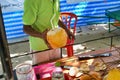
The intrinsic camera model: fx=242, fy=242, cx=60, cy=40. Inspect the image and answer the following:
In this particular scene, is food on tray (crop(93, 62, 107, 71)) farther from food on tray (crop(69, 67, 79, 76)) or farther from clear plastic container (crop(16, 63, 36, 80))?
→ clear plastic container (crop(16, 63, 36, 80))

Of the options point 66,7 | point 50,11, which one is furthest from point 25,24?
point 66,7

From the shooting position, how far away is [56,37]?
1.50 meters

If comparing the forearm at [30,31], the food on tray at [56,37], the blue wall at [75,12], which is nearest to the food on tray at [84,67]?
the food on tray at [56,37]

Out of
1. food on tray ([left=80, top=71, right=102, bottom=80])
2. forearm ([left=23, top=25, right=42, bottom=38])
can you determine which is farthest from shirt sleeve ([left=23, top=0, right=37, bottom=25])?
food on tray ([left=80, top=71, right=102, bottom=80])

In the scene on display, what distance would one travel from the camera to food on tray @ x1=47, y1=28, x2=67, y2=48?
1.49 m

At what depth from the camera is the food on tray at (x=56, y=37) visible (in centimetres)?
149

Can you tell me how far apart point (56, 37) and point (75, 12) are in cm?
452

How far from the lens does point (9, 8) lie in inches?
213

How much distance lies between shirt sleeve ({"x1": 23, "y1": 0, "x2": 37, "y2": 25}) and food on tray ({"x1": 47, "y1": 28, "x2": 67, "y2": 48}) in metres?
0.74

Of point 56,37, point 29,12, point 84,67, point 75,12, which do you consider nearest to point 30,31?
point 29,12

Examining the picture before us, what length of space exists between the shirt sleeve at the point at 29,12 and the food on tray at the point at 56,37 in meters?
0.74

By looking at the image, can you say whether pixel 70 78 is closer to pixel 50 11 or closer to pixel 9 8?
pixel 50 11

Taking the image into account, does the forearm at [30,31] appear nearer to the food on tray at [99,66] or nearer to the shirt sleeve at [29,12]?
the shirt sleeve at [29,12]

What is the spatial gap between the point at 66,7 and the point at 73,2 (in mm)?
207
